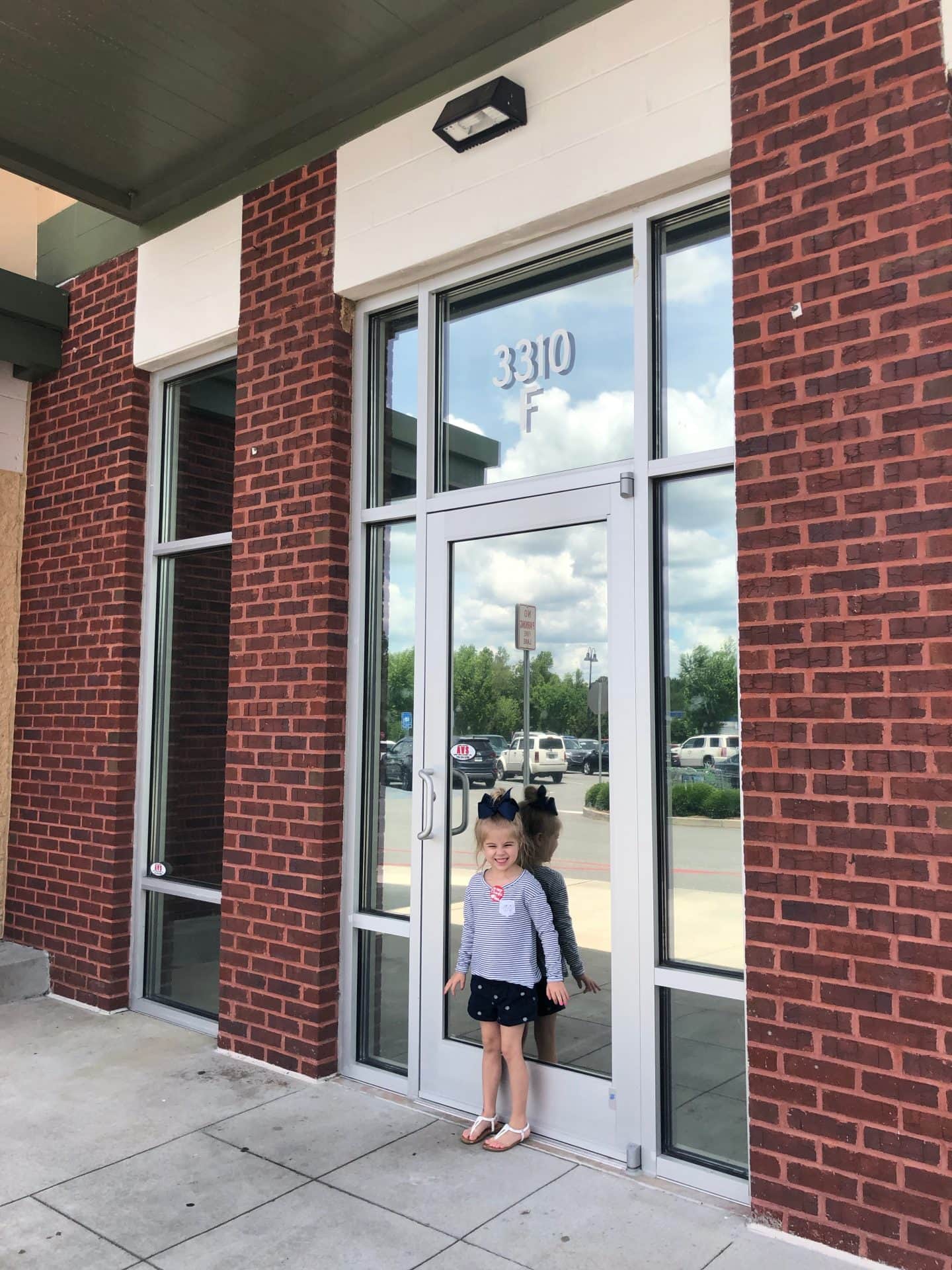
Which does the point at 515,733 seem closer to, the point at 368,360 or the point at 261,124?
the point at 368,360

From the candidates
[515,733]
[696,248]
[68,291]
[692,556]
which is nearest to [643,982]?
[515,733]

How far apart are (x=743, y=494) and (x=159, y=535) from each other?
3.56 m

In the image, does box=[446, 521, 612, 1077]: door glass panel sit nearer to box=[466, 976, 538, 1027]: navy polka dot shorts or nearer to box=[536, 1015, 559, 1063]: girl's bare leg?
box=[536, 1015, 559, 1063]: girl's bare leg

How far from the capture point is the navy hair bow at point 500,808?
373cm

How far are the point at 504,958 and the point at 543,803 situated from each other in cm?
59

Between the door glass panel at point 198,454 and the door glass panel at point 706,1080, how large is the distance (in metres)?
3.37

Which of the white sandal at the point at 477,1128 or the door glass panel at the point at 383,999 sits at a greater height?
the door glass panel at the point at 383,999

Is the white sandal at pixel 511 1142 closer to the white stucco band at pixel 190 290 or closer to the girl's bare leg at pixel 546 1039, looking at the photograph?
the girl's bare leg at pixel 546 1039

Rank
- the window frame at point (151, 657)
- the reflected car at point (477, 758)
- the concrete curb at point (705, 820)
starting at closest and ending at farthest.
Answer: the concrete curb at point (705, 820)
the reflected car at point (477, 758)
the window frame at point (151, 657)

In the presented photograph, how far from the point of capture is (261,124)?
471 centimetres

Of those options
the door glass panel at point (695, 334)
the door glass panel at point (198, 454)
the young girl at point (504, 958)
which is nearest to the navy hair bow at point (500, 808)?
the young girl at point (504, 958)

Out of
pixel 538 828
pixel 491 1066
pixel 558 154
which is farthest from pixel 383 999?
pixel 558 154

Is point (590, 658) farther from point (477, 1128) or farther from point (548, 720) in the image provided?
point (477, 1128)

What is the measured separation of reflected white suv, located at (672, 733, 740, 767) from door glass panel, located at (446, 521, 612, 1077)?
30 cm
